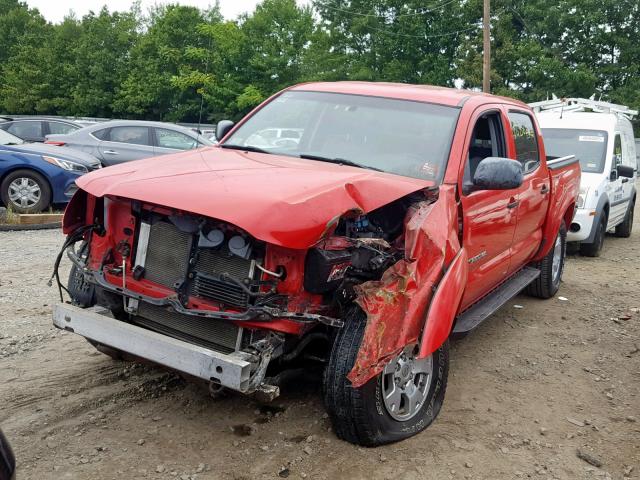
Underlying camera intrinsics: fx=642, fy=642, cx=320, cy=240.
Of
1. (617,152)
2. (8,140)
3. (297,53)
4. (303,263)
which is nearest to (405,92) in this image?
(303,263)

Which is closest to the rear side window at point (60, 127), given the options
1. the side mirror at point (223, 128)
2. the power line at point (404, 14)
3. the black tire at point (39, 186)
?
the black tire at point (39, 186)

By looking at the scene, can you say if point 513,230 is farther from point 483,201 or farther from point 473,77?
point 473,77

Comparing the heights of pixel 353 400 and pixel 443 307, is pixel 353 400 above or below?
below

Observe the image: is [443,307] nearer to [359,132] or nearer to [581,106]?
[359,132]

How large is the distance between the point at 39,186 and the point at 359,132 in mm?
6906

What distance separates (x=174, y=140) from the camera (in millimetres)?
12555

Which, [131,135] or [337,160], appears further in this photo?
[131,135]

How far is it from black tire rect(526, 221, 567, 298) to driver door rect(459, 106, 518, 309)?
1508 millimetres

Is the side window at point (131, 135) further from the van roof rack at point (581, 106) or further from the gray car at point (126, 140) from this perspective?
the van roof rack at point (581, 106)

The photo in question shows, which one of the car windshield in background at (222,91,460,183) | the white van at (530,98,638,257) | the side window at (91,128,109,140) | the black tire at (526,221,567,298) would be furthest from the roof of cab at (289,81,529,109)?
the side window at (91,128,109,140)

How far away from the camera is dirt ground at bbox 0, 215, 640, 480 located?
10.8 ft

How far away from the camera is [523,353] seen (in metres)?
5.19

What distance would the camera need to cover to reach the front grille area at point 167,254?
3.34m

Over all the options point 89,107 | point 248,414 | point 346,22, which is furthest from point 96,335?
point 89,107
